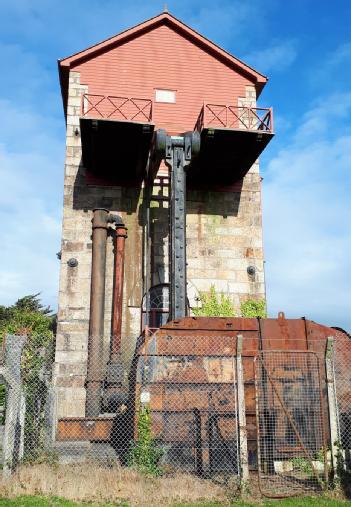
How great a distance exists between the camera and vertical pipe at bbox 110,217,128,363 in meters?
14.2

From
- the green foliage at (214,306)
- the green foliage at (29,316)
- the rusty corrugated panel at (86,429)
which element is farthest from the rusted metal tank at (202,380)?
the green foliage at (29,316)

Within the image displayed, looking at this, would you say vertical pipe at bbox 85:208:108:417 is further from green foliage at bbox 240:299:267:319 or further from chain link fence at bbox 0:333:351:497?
green foliage at bbox 240:299:267:319

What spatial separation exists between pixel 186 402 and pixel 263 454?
1649 millimetres

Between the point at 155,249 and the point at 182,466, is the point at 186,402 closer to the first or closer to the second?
the point at 182,466

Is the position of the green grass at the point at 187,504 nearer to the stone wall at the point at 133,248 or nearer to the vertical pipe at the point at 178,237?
the vertical pipe at the point at 178,237

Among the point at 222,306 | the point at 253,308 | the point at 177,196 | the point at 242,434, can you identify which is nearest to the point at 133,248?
the point at 177,196

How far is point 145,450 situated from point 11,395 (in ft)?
8.07

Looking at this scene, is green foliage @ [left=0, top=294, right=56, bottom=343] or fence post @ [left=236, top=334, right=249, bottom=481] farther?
green foliage @ [left=0, top=294, right=56, bottom=343]

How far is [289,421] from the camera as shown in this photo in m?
8.54

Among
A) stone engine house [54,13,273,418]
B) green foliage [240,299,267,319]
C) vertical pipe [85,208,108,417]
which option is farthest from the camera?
green foliage [240,299,267,319]

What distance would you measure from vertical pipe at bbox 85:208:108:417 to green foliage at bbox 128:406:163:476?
156 inches

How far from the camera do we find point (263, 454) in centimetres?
868

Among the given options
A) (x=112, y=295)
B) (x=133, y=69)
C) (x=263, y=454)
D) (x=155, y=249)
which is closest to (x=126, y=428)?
(x=263, y=454)

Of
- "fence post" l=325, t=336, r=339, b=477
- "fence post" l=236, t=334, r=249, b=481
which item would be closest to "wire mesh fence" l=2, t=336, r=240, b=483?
"fence post" l=236, t=334, r=249, b=481
